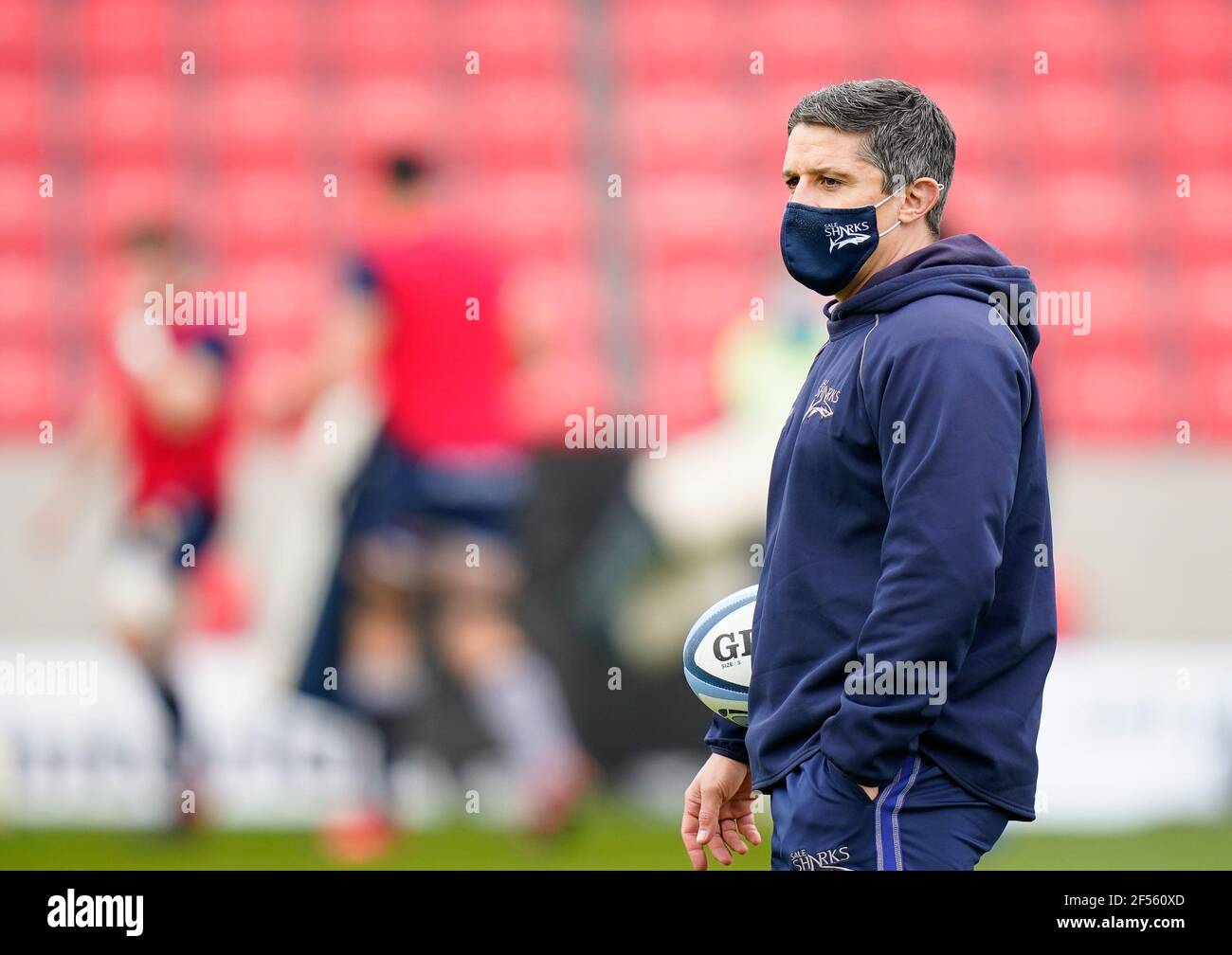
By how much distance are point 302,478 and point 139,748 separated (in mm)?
1399

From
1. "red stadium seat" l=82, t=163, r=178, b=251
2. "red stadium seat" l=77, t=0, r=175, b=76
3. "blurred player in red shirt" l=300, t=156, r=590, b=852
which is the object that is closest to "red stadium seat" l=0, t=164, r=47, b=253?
"red stadium seat" l=82, t=163, r=178, b=251

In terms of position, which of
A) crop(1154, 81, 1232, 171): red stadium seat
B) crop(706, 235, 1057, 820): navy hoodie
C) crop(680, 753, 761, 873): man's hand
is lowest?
crop(680, 753, 761, 873): man's hand

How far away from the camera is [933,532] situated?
2.19 m

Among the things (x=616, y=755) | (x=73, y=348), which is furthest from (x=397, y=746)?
(x=73, y=348)

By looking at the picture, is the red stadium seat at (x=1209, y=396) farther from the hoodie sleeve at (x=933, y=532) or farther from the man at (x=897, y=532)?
the hoodie sleeve at (x=933, y=532)

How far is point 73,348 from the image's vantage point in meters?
10.2

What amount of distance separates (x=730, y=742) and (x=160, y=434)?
15.5ft

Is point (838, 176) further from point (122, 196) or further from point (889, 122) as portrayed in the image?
point (122, 196)

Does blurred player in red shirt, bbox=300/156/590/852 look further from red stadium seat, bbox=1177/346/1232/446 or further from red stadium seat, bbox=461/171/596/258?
red stadium seat, bbox=1177/346/1232/446

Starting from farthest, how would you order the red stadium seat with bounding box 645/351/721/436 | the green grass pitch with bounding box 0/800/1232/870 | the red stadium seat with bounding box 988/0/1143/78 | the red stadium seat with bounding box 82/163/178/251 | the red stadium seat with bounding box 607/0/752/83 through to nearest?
the red stadium seat with bounding box 988/0/1143/78, the red stadium seat with bounding box 607/0/752/83, the red stadium seat with bounding box 82/163/178/251, the red stadium seat with bounding box 645/351/721/436, the green grass pitch with bounding box 0/800/1232/870

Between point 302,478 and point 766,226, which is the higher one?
point 766,226

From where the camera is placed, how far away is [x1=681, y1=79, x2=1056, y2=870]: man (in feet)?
7.22
